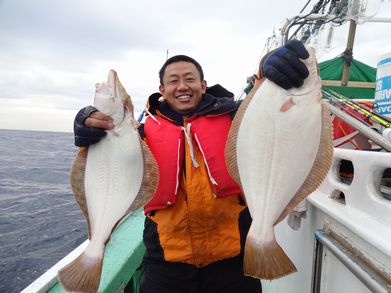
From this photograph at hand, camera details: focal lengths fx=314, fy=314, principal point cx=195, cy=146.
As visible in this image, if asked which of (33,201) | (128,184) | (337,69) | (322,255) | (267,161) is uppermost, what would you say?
(337,69)

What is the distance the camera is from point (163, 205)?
7.28ft

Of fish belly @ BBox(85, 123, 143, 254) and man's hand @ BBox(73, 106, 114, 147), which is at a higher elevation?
man's hand @ BBox(73, 106, 114, 147)

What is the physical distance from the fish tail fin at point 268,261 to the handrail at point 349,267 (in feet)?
0.97

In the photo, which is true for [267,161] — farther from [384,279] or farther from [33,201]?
[33,201]

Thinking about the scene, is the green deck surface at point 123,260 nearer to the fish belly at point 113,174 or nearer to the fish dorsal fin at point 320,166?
the fish belly at point 113,174

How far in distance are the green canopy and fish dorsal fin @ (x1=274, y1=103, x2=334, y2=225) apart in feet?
14.8

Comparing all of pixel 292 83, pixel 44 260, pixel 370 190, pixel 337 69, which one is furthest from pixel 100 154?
pixel 337 69

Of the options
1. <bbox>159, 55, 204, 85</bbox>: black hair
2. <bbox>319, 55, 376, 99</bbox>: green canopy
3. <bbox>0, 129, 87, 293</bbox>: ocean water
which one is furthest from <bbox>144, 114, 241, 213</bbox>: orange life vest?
<bbox>0, 129, 87, 293</bbox>: ocean water

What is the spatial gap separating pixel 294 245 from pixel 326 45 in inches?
184

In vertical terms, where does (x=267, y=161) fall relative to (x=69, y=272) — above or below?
above

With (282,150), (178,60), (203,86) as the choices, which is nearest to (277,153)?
(282,150)

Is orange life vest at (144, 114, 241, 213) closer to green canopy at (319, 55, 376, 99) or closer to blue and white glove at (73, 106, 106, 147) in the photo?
blue and white glove at (73, 106, 106, 147)

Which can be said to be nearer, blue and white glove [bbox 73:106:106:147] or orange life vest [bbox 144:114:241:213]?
blue and white glove [bbox 73:106:106:147]

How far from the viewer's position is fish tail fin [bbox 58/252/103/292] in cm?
167
